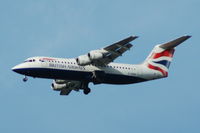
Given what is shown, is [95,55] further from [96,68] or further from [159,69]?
[159,69]

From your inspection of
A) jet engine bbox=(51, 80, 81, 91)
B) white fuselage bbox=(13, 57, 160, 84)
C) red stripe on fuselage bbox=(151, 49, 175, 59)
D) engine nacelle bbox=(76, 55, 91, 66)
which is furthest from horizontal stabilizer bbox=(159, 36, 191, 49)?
jet engine bbox=(51, 80, 81, 91)

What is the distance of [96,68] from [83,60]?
173cm

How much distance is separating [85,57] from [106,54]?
62.7 inches

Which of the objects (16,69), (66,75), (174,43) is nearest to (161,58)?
(174,43)

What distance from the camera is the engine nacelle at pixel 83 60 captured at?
44875 mm

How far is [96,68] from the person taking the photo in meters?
46.2

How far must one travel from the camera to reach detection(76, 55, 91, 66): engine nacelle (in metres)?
44.9

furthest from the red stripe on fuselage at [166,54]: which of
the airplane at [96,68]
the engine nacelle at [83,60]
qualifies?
the engine nacelle at [83,60]

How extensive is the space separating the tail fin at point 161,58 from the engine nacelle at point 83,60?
20.4 feet

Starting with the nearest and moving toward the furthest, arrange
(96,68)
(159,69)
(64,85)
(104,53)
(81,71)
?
(104,53)
(81,71)
(96,68)
(159,69)
(64,85)

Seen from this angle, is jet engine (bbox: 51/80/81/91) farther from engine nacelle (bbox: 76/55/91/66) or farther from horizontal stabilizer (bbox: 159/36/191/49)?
horizontal stabilizer (bbox: 159/36/191/49)

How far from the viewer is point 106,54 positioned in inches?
1785

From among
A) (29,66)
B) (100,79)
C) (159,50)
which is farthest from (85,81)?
(159,50)

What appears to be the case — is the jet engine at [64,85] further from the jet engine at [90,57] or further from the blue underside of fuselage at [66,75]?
the jet engine at [90,57]
